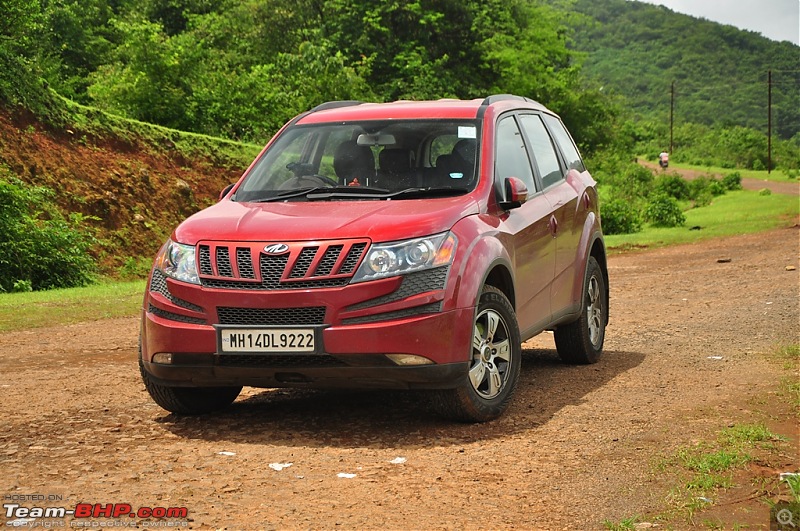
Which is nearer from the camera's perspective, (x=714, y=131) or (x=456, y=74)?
(x=456, y=74)

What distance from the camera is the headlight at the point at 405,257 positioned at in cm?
625

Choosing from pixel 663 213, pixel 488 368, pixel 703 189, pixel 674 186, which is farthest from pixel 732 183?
pixel 488 368

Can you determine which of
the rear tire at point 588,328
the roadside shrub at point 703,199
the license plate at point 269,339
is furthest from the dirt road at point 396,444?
the roadside shrub at point 703,199

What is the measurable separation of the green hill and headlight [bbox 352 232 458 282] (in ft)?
391

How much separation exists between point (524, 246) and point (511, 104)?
1347 mm

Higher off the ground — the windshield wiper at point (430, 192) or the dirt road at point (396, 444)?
the windshield wiper at point (430, 192)

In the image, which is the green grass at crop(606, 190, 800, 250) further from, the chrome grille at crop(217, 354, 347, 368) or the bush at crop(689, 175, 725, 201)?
the chrome grille at crop(217, 354, 347, 368)

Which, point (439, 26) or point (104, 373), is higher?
point (439, 26)

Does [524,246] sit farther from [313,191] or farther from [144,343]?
[144,343]

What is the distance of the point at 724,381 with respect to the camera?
8.12 metres

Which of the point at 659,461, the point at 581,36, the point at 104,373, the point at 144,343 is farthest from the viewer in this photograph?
the point at 581,36

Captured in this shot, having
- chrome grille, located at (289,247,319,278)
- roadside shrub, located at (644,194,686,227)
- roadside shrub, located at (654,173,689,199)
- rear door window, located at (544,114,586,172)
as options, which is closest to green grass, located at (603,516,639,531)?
chrome grille, located at (289,247,319,278)

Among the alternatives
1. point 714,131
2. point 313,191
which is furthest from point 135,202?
point 714,131

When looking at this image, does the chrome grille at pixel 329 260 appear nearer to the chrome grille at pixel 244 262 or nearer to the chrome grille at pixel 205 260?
the chrome grille at pixel 244 262
